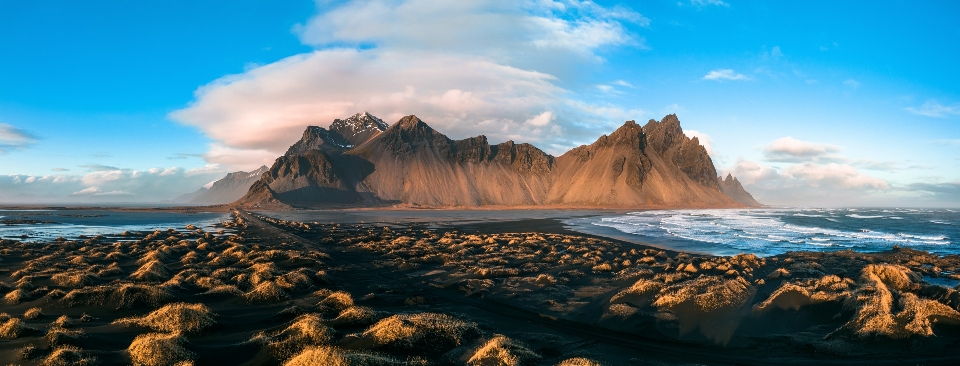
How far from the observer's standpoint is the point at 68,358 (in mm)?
9320

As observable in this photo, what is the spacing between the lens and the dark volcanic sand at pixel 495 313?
36.2 ft

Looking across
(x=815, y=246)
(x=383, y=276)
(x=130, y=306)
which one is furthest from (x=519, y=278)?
(x=815, y=246)

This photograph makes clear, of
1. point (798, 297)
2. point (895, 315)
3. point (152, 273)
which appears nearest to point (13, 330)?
point (152, 273)

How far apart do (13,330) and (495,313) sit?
1330 cm

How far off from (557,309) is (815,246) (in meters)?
37.2

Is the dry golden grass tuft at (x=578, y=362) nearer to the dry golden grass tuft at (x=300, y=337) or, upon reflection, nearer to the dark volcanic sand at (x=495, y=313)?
the dark volcanic sand at (x=495, y=313)

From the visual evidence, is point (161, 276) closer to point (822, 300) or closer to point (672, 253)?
point (822, 300)

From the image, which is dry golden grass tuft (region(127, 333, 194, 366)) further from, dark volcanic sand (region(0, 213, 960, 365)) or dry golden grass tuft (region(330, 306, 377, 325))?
dry golden grass tuft (region(330, 306, 377, 325))

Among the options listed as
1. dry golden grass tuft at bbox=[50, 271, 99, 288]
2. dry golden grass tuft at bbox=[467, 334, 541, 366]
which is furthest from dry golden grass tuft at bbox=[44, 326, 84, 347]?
dry golden grass tuft at bbox=[467, 334, 541, 366]

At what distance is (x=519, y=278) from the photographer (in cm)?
2216

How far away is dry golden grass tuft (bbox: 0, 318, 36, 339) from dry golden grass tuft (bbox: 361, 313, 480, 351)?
338 inches

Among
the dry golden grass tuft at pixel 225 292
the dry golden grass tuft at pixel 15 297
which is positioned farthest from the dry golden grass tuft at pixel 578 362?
the dry golden grass tuft at pixel 15 297

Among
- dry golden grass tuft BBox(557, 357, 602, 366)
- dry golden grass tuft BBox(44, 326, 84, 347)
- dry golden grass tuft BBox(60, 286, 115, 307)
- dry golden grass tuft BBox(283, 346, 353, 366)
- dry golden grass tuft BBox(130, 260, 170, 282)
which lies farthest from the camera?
dry golden grass tuft BBox(130, 260, 170, 282)

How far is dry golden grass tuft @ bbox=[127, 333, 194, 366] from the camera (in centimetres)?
956
